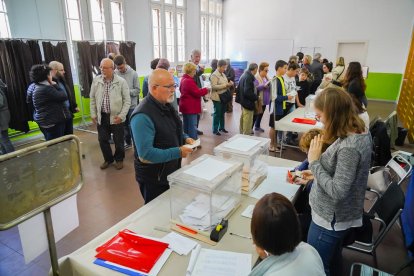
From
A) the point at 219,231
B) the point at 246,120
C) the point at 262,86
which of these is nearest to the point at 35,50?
the point at 246,120

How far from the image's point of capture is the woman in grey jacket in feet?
4.52

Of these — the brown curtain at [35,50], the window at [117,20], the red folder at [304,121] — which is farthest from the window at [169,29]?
the red folder at [304,121]

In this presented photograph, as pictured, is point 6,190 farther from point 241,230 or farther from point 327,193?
point 327,193

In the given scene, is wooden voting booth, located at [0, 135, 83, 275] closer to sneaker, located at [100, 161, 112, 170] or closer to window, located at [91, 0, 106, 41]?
sneaker, located at [100, 161, 112, 170]

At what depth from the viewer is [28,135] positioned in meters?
5.52

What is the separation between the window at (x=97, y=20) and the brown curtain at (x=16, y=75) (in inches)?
95.5

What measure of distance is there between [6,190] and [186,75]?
3.63 m

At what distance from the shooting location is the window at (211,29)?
11258mm

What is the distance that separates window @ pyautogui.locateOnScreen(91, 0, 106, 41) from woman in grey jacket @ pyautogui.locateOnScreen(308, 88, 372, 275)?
6.82 meters

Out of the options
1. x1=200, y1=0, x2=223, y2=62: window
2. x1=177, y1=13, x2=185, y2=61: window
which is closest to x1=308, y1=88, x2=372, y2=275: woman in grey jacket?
x1=177, y1=13, x2=185, y2=61: window

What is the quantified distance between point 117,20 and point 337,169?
7587 mm

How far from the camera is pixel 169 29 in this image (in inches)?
368

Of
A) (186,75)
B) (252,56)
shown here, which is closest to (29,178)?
(186,75)

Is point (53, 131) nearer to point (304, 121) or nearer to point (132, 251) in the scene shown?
point (132, 251)
